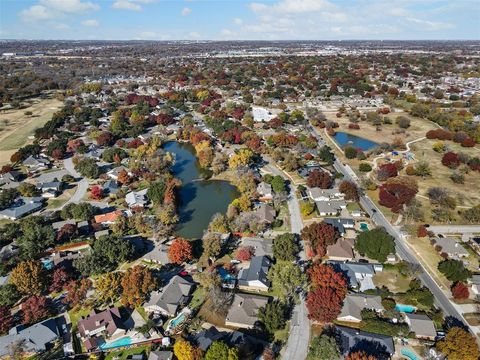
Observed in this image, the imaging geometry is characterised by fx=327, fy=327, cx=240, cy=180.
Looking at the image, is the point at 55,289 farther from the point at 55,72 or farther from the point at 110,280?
the point at 55,72

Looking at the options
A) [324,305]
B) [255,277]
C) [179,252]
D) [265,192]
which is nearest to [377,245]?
[324,305]

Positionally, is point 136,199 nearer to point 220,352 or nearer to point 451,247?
point 220,352

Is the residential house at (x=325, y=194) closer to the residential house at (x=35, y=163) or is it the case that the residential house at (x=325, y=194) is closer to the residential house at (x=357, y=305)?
the residential house at (x=357, y=305)

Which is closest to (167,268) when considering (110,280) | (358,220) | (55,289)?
(110,280)

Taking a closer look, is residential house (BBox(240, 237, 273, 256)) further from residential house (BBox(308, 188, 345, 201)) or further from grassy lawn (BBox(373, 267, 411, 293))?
residential house (BBox(308, 188, 345, 201))

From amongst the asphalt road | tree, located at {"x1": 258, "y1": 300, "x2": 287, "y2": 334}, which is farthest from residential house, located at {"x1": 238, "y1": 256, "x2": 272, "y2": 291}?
the asphalt road

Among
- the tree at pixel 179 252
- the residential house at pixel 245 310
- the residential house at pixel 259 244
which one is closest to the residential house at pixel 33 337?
the tree at pixel 179 252
